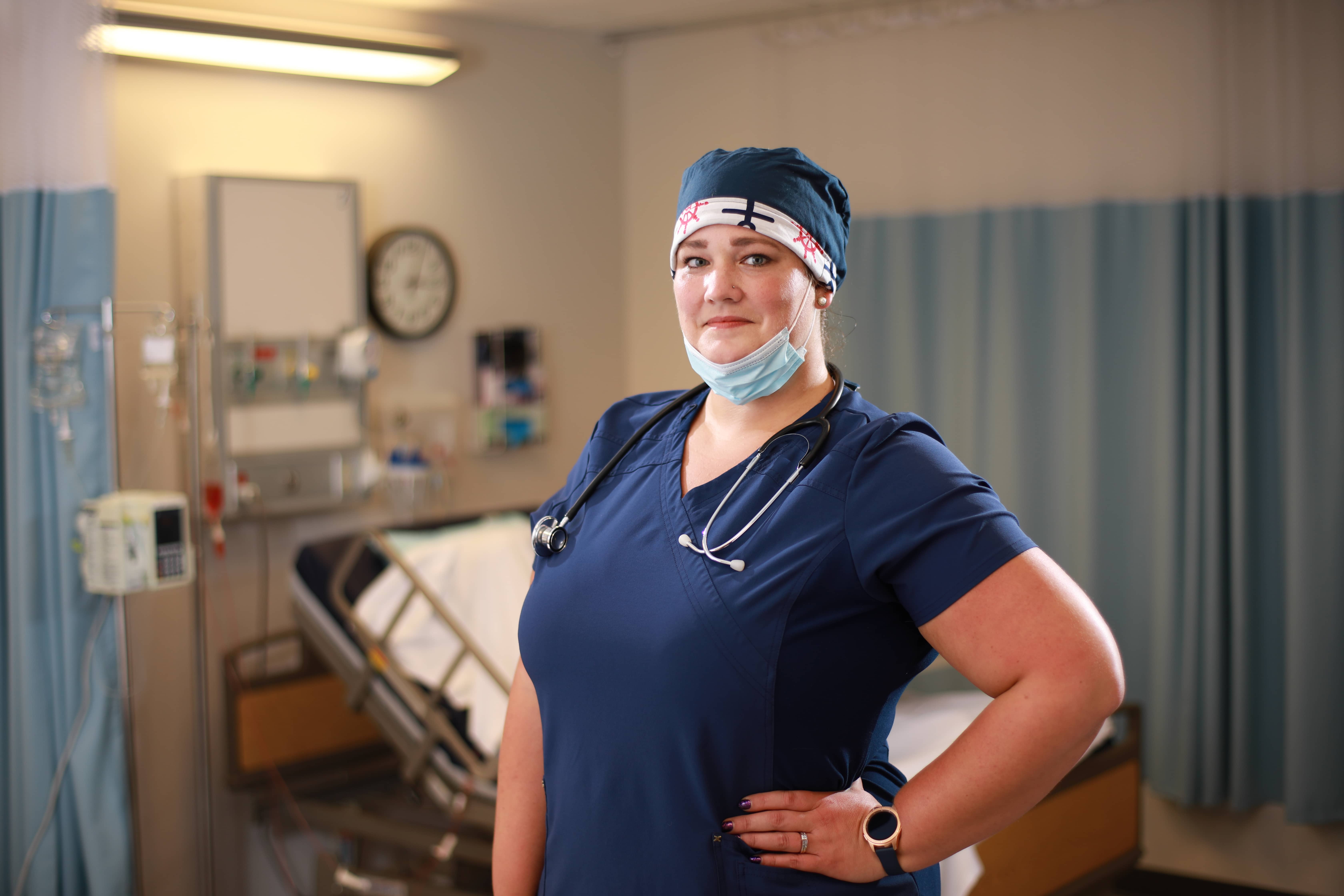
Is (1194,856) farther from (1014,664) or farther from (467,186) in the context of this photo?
→ (467,186)

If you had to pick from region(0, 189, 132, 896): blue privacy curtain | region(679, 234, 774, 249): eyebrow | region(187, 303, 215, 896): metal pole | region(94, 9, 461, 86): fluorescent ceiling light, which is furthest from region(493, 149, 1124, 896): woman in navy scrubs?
region(94, 9, 461, 86): fluorescent ceiling light

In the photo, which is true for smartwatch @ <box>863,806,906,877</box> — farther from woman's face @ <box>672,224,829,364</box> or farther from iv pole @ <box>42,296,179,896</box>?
iv pole @ <box>42,296,179,896</box>

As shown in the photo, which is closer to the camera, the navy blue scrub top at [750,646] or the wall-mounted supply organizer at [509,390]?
the navy blue scrub top at [750,646]

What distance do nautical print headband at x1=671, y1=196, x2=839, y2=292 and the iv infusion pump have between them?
5.64ft

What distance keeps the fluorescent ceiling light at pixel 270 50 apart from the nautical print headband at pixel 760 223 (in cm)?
186

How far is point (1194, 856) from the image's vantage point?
3324 mm

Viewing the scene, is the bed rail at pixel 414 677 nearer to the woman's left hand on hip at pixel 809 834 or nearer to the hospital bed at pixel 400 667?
the hospital bed at pixel 400 667

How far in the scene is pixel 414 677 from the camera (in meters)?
2.60

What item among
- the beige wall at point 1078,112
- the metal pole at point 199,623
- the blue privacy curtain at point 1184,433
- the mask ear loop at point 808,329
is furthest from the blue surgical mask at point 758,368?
the beige wall at point 1078,112

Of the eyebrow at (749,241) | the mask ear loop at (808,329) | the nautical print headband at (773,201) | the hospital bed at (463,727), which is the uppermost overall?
the nautical print headband at (773,201)

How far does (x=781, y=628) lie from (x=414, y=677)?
171 cm

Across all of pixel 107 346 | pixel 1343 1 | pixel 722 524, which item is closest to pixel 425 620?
pixel 107 346

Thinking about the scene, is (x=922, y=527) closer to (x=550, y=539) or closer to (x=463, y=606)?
(x=550, y=539)

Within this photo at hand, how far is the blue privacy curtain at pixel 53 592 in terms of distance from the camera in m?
2.39
